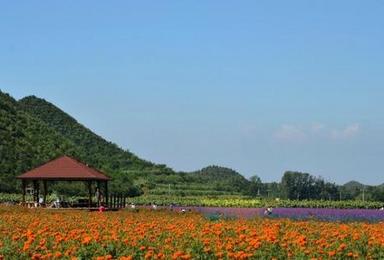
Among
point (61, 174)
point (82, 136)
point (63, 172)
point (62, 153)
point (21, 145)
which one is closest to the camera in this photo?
point (61, 174)

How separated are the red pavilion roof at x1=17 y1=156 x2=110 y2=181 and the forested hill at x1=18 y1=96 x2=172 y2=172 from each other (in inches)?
2649

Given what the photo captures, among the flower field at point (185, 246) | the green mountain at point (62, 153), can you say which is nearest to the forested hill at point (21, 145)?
the green mountain at point (62, 153)

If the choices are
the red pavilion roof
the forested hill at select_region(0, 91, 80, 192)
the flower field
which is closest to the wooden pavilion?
the red pavilion roof

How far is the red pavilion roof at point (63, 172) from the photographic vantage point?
41.9 m

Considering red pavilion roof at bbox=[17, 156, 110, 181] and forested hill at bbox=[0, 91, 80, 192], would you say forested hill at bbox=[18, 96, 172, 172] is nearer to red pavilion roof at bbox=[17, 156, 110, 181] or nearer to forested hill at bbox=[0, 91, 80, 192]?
forested hill at bbox=[0, 91, 80, 192]

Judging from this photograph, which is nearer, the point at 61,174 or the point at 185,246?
the point at 185,246

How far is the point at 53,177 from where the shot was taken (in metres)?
41.8

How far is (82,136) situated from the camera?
143375 millimetres

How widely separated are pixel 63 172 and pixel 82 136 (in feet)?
333

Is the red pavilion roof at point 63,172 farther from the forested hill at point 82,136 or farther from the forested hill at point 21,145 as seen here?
the forested hill at point 82,136

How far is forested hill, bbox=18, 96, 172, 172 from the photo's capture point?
119062 mm

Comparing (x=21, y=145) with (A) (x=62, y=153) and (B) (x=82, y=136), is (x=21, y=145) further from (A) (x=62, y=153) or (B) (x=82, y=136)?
(B) (x=82, y=136)

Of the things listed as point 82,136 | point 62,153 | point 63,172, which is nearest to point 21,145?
point 62,153

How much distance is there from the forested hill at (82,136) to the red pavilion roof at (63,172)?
221 ft
